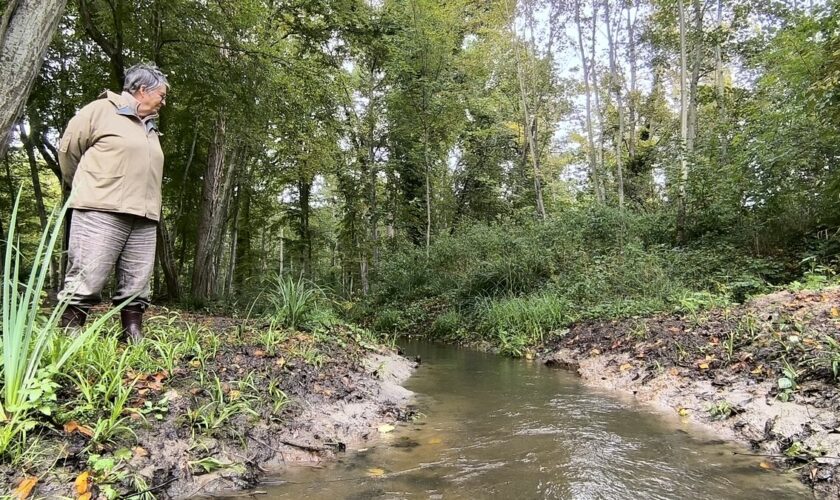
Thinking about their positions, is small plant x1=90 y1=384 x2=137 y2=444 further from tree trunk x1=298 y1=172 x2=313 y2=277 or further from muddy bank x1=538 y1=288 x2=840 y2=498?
tree trunk x1=298 y1=172 x2=313 y2=277

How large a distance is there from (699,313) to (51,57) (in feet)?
38.0

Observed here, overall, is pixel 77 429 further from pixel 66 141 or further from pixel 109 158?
pixel 66 141

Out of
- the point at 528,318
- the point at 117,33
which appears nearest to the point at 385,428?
the point at 528,318

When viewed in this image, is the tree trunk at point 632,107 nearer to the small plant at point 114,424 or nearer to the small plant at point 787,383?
the small plant at point 787,383

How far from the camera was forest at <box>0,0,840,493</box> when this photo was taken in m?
6.93

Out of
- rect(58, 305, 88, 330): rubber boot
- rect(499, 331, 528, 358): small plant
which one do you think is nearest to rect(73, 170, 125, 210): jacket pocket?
rect(58, 305, 88, 330): rubber boot

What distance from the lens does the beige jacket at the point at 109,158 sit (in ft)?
9.09

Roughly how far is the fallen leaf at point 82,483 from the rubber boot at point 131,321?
136 centimetres

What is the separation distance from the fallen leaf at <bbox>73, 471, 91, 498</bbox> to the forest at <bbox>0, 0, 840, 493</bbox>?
2.47 meters

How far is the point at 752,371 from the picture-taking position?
12.0ft

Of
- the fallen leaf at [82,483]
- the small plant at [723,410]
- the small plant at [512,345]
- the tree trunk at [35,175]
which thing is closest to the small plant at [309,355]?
the fallen leaf at [82,483]

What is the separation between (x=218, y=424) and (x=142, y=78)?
2274mm

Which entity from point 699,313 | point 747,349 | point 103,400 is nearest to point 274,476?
point 103,400

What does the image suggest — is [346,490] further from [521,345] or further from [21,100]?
[521,345]
